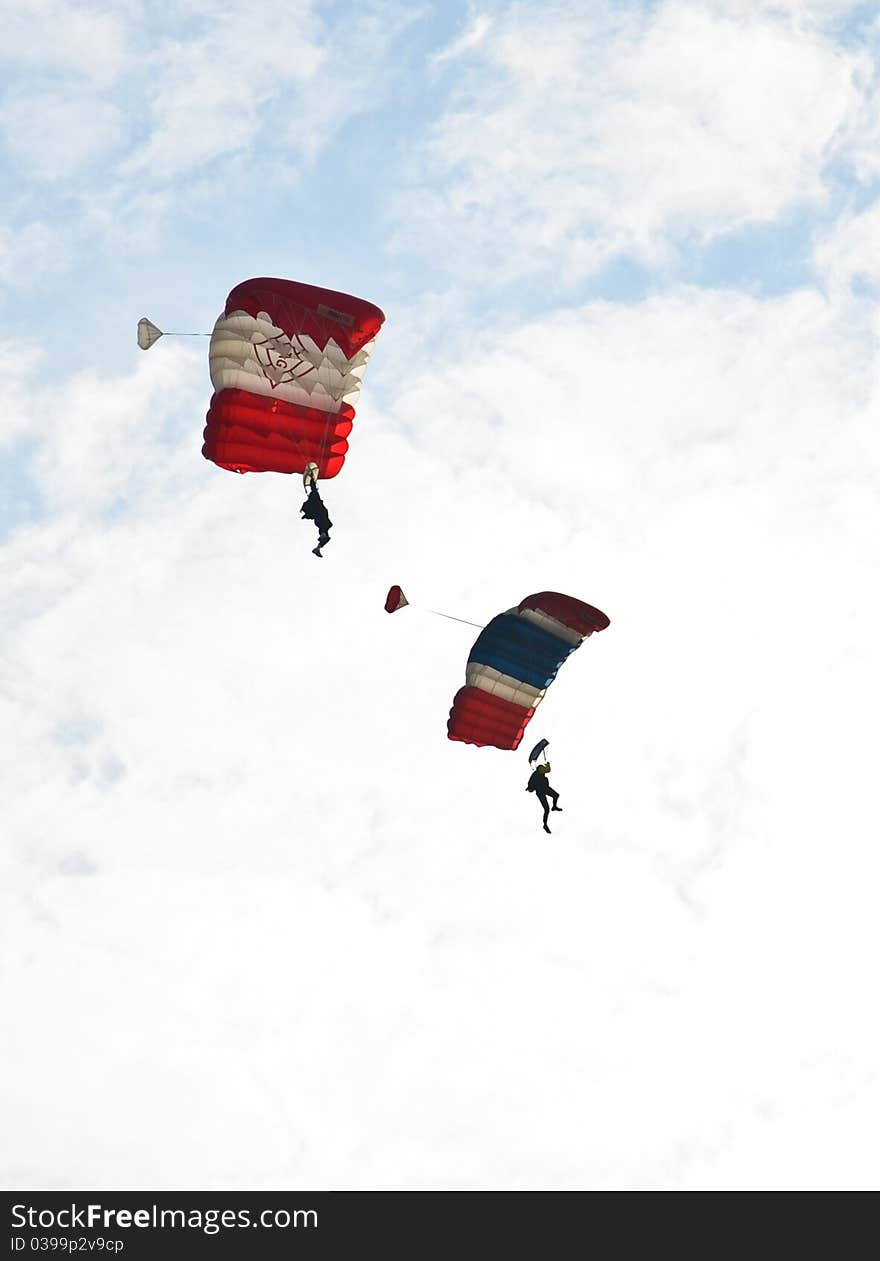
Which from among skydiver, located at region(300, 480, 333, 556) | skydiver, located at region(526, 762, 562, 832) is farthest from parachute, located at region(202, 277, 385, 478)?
skydiver, located at region(526, 762, 562, 832)

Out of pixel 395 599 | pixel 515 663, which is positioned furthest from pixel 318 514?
pixel 515 663

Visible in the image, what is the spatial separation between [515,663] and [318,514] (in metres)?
5.19

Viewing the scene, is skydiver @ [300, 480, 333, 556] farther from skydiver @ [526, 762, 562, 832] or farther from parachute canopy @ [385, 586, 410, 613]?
skydiver @ [526, 762, 562, 832]

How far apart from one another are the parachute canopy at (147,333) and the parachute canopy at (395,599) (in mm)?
6213

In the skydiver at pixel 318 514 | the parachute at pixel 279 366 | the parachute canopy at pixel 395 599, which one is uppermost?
the parachute at pixel 279 366

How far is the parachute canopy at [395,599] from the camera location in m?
33.4

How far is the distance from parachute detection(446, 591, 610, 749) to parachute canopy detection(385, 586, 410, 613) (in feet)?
10.1

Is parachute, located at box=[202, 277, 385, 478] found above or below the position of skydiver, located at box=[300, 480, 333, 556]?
above

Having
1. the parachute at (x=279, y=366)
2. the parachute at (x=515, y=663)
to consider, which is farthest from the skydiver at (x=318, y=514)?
the parachute at (x=515, y=663)

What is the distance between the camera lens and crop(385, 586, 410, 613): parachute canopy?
110ft

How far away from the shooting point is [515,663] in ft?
118

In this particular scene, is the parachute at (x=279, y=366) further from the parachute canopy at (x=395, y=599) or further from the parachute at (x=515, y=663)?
the parachute at (x=515, y=663)
